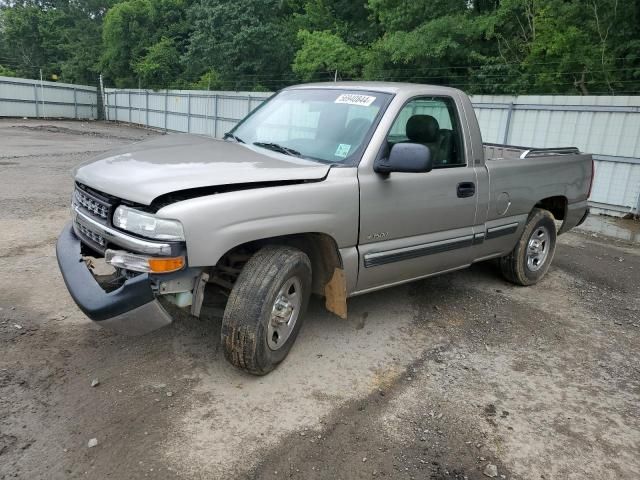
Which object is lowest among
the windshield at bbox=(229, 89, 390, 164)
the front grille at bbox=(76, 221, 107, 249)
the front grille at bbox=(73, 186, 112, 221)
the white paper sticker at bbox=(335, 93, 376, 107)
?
the front grille at bbox=(76, 221, 107, 249)

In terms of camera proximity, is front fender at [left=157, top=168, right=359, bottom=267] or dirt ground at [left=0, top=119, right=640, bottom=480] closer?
dirt ground at [left=0, top=119, right=640, bottom=480]

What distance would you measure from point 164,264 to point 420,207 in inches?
79.8

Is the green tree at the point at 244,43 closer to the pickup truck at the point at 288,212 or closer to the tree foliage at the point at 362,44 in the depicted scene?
the tree foliage at the point at 362,44

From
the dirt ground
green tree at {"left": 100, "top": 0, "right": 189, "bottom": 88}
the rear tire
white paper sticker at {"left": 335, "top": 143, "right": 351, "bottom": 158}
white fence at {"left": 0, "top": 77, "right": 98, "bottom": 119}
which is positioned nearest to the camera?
the dirt ground

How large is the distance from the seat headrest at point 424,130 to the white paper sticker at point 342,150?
80cm

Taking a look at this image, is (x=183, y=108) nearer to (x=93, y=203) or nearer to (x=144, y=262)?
(x=93, y=203)

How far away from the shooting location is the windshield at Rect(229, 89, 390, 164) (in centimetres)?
382

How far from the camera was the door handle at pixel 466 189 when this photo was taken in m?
4.33

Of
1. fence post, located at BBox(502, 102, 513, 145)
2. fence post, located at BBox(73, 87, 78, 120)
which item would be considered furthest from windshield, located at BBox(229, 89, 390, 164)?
fence post, located at BBox(73, 87, 78, 120)

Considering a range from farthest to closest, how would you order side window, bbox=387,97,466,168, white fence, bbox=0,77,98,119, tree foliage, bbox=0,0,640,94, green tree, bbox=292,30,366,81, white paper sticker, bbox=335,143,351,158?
1. white fence, bbox=0,77,98,119
2. green tree, bbox=292,30,366,81
3. tree foliage, bbox=0,0,640,94
4. side window, bbox=387,97,466,168
5. white paper sticker, bbox=335,143,351,158

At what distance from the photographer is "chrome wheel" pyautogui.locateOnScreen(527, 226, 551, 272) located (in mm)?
5521

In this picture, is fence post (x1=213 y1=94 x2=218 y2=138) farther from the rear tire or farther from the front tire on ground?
the front tire on ground

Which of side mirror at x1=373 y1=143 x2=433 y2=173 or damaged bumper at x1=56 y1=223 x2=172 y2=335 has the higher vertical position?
side mirror at x1=373 y1=143 x2=433 y2=173

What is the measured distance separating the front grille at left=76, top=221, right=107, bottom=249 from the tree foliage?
1430 cm
